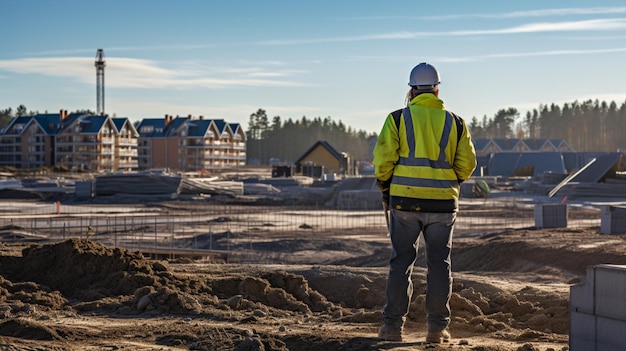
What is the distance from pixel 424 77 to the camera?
257 inches

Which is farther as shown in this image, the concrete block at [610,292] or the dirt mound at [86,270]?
the dirt mound at [86,270]

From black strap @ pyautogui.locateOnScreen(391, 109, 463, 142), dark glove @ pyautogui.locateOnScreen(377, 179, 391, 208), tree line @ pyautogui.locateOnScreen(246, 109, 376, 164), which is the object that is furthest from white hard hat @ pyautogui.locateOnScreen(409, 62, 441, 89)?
tree line @ pyautogui.locateOnScreen(246, 109, 376, 164)

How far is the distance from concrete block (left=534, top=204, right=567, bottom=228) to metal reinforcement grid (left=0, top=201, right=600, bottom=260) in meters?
1.88

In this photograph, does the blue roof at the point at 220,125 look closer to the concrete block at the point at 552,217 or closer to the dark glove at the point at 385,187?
the concrete block at the point at 552,217

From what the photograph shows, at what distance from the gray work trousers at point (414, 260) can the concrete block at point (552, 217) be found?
19.5 metres

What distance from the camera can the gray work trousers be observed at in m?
6.43

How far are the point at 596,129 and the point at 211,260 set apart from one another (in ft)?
527

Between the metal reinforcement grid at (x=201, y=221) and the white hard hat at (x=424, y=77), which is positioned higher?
the white hard hat at (x=424, y=77)

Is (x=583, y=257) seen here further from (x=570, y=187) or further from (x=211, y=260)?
(x=570, y=187)

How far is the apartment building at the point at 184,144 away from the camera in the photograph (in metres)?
99.4

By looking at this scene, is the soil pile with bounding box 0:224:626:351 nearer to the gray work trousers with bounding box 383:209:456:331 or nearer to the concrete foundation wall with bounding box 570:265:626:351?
the gray work trousers with bounding box 383:209:456:331

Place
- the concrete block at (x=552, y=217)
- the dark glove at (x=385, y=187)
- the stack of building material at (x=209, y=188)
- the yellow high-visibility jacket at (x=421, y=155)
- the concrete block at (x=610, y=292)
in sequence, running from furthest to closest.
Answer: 1. the stack of building material at (x=209, y=188)
2. the concrete block at (x=552, y=217)
3. the dark glove at (x=385, y=187)
4. the yellow high-visibility jacket at (x=421, y=155)
5. the concrete block at (x=610, y=292)

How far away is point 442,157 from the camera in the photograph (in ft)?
21.1

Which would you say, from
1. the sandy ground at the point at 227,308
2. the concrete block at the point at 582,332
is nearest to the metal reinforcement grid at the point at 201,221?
the sandy ground at the point at 227,308
